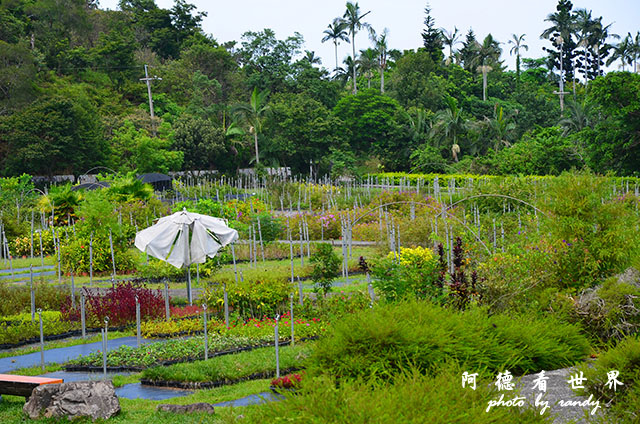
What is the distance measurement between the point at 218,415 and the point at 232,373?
1.92 m

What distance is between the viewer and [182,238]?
1414 centimetres

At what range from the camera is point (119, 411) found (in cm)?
773

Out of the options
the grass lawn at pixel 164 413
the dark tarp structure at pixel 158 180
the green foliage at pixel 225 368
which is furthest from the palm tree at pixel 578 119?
the grass lawn at pixel 164 413

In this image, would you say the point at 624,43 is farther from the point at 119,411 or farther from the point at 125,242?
the point at 119,411

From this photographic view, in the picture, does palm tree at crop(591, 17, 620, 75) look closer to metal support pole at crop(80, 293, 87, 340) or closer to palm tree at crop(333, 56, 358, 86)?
palm tree at crop(333, 56, 358, 86)

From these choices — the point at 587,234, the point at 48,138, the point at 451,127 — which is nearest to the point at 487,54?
the point at 451,127

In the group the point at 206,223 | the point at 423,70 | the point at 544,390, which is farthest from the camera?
the point at 423,70

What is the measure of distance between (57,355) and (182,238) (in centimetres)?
374

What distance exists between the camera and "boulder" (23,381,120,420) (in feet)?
24.9

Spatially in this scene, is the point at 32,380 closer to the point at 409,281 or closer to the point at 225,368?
the point at 225,368

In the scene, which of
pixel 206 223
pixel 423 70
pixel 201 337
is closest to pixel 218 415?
pixel 201 337

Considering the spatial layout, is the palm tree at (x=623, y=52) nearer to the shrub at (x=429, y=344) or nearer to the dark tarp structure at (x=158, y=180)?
the dark tarp structure at (x=158, y=180)

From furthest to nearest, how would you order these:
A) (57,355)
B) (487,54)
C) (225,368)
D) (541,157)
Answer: (487,54), (541,157), (57,355), (225,368)

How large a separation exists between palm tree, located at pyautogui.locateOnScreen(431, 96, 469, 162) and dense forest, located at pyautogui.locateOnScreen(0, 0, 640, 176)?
0.11m
